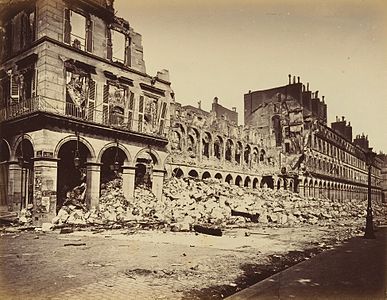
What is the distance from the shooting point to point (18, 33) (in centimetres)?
1784

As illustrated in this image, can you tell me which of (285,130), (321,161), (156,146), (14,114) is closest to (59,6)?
(14,114)

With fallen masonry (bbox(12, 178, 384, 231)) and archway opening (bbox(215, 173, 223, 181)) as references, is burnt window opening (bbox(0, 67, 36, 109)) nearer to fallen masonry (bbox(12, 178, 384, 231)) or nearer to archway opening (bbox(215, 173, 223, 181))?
→ fallen masonry (bbox(12, 178, 384, 231))

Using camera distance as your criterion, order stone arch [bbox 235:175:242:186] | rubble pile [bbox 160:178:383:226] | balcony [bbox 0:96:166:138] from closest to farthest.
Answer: balcony [bbox 0:96:166:138] < rubble pile [bbox 160:178:383:226] < stone arch [bbox 235:175:242:186]

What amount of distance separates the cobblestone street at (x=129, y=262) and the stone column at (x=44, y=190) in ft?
6.34

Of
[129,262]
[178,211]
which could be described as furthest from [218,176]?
[129,262]

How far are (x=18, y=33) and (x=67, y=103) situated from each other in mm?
4838

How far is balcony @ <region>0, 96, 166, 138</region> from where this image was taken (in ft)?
51.0

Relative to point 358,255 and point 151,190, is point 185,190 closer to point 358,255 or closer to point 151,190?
point 151,190

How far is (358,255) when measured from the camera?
9.13 meters

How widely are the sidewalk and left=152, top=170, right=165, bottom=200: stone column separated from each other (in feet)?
42.4

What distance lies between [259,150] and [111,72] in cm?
2345

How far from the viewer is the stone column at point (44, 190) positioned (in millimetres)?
15055

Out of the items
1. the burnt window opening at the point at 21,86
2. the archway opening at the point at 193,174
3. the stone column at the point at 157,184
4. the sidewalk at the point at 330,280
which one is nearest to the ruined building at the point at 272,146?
the archway opening at the point at 193,174

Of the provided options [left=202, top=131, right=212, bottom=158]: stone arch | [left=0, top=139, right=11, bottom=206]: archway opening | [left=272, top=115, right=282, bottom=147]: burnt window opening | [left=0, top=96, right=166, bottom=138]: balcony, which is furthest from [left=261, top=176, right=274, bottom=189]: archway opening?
[left=0, top=139, right=11, bottom=206]: archway opening
